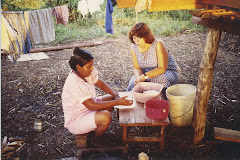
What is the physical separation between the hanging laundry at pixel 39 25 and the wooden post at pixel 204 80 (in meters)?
4.45

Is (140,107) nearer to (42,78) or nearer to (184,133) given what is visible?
(184,133)

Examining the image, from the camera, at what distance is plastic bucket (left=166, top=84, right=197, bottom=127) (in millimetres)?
3018

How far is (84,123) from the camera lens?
2701mm

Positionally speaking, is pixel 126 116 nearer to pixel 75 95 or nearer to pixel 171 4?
pixel 75 95

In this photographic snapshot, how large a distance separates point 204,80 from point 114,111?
1693 millimetres

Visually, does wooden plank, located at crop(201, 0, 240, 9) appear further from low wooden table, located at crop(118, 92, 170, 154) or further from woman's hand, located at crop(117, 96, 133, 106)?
woman's hand, located at crop(117, 96, 133, 106)

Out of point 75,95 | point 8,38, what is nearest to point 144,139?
point 75,95

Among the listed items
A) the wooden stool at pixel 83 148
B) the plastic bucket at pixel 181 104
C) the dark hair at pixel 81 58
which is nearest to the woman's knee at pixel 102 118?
the wooden stool at pixel 83 148

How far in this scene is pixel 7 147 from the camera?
2908 mm

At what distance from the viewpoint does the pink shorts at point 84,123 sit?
106 inches

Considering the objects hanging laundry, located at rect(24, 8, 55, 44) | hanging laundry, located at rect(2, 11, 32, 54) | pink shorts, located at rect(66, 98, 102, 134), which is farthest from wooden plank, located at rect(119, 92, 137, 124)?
hanging laundry, located at rect(24, 8, 55, 44)

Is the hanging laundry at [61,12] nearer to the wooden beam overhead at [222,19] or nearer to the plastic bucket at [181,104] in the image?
the plastic bucket at [181,104]

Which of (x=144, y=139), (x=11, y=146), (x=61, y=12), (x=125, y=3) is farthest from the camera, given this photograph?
(x=61, y=12)

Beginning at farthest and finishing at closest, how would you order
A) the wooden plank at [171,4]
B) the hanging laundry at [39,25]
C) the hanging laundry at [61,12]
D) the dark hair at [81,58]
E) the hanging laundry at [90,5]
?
the hanging laundry at [90,5]
the hanging laundry at [61,12]
the hanging laundry at [39,25]
the wooden plank at [171,4]
the dark hair at [81,58]
